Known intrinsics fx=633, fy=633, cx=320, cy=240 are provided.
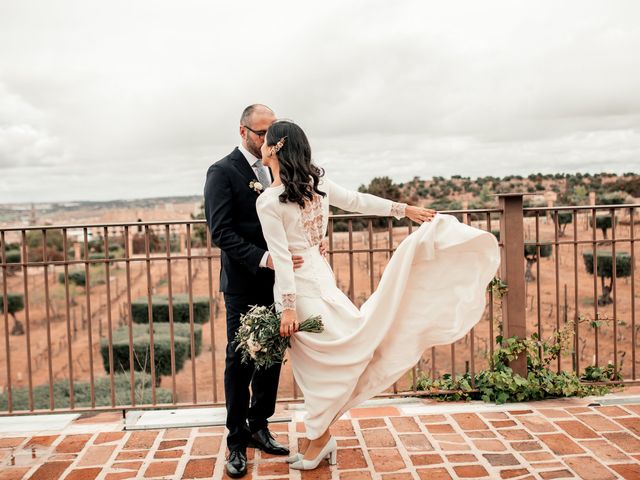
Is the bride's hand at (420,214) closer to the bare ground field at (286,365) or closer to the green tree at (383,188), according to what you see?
the bare ground field at (286,365)

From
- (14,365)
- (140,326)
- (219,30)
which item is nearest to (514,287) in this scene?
(219,30)

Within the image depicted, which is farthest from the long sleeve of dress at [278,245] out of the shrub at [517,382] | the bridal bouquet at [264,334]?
the shrub at [517,382]

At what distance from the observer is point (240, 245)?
3.43 m

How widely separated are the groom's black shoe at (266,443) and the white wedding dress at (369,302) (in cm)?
38

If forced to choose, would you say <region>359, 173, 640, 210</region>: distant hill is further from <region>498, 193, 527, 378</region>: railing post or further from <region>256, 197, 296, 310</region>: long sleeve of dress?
<region>256, 197, 296, 310</region>: long sleeve of dress

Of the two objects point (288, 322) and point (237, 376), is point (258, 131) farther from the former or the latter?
point (237, 376)

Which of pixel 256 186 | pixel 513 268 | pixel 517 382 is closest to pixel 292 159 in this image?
pixel 256 186

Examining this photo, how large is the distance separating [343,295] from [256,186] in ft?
2.49

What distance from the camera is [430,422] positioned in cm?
425

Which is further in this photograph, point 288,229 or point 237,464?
point 237,464

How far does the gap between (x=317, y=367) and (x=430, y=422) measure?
1.25 meters

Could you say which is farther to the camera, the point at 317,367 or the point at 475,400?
the point at 475,400

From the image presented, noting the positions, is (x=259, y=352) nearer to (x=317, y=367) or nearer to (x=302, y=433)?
(x=317, y=367)

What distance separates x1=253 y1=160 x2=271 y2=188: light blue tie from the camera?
11.8ft
